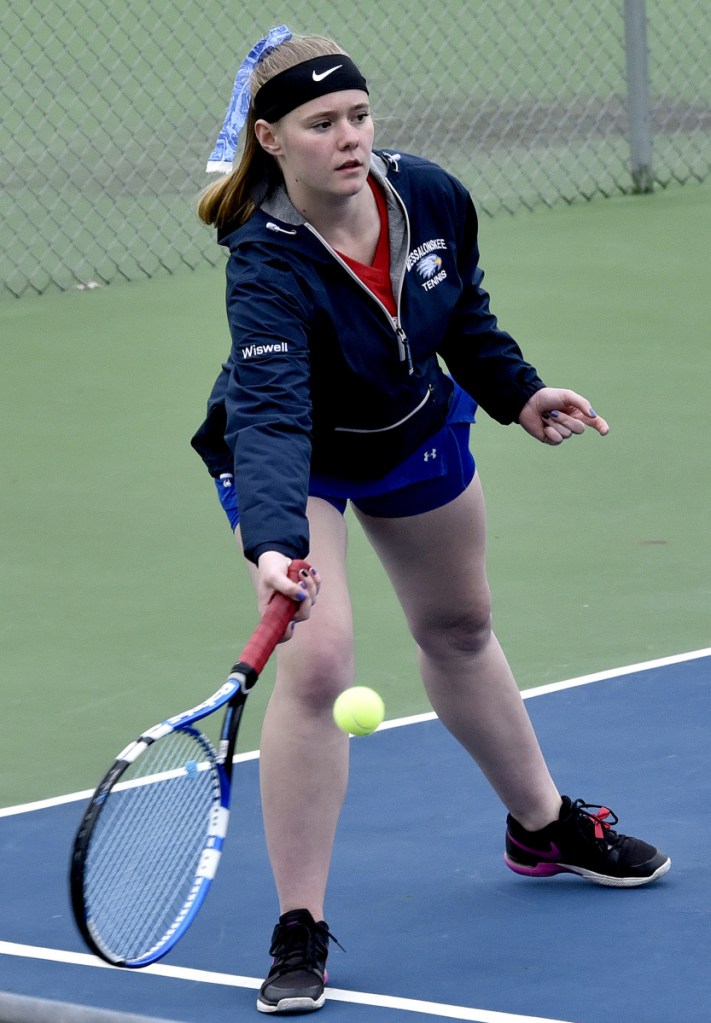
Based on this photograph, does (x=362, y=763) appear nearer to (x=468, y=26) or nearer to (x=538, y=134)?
(x=538, y=134)

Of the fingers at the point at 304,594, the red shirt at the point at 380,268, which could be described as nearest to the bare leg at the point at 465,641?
the red shirt at the point at 380,268

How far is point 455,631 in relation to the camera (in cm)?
392

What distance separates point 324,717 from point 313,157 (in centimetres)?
100

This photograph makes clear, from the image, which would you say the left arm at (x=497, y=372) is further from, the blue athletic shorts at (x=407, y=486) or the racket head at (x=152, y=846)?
the racket head at (x=152, y=846)

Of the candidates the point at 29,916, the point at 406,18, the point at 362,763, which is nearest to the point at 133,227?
the point at 406,18

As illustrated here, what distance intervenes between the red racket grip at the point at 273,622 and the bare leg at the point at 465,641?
58cm

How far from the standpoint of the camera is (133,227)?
10.4 metres

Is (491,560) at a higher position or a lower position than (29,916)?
lower

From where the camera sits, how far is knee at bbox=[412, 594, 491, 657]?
390cm

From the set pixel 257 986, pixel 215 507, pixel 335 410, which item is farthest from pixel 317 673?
pixel 215 507

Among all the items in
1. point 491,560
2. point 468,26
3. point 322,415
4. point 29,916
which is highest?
point 322,415

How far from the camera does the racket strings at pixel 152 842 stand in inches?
128

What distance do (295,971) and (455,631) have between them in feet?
2.48

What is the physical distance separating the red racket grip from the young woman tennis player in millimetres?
23
